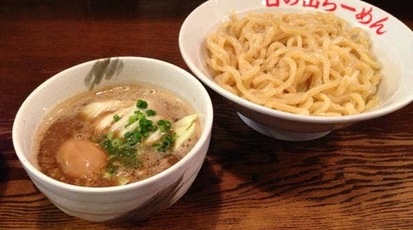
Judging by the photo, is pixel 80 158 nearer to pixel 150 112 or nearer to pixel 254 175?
pixel 150 112

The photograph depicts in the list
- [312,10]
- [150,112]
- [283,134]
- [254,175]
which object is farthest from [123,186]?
[312,10]

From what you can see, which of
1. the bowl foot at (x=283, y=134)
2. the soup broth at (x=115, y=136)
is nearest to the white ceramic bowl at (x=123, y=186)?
the soup broth at (x=115, y=136)

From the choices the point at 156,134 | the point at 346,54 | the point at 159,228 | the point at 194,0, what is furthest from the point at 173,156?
the point at 194,0

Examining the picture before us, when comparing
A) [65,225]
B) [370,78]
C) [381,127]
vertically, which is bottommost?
[65,225]

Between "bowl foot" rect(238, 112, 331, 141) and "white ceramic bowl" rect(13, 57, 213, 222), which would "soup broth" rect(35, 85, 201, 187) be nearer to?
"white ceramic bowl" rect(13, 57, 213, 222)

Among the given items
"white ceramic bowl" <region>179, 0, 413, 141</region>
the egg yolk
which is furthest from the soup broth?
"white ceramic bowl" <region>179, 0, 413, 141</region>

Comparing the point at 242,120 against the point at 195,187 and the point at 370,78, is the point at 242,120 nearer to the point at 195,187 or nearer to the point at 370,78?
the point at 195,187
